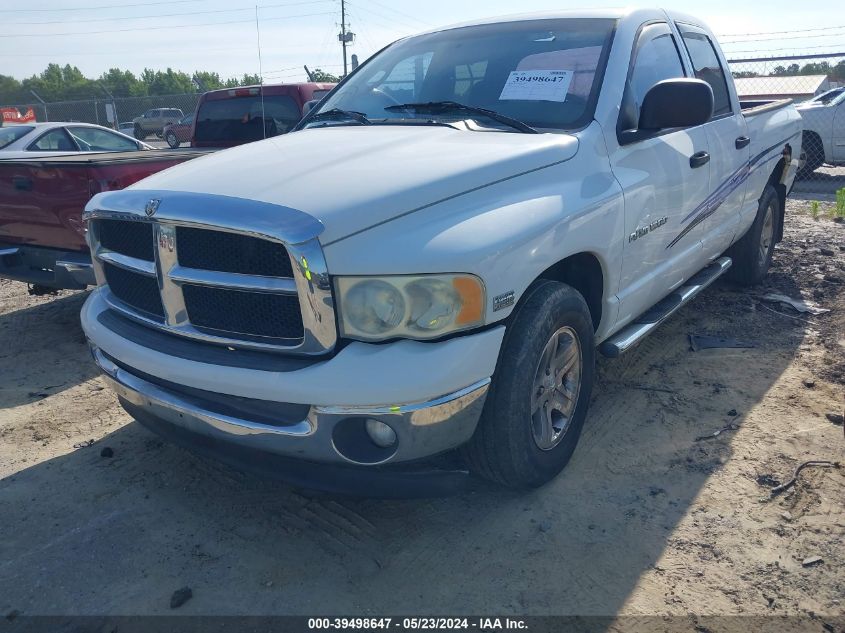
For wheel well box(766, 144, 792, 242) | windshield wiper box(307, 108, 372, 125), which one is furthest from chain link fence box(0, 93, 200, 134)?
windshield wiper box(307, 108, 372, 125)

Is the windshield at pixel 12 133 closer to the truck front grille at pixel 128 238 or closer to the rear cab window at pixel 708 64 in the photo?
the truck front grille at pixel 128 238

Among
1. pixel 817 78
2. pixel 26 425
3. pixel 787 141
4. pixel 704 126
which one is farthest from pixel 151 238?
pixel 817 78

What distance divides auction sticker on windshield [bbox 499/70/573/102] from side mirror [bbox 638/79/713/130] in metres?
0.40

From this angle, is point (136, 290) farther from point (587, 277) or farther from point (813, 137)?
point (813, 137)

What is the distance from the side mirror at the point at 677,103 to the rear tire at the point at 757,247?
8.32ft

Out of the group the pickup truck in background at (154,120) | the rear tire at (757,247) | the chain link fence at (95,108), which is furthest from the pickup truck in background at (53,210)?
the pickup truck in background at (154,120)

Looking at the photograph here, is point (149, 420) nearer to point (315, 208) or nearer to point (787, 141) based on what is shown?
point (315, 208)

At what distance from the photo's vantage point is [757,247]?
18.3ft

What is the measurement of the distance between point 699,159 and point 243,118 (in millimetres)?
5224

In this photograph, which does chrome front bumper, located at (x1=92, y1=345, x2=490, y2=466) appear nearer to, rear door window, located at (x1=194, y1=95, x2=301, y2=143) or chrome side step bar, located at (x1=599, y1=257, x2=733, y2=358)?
chrome side step bar, located at (x1=599, y1=257, x2=733, y2=358)

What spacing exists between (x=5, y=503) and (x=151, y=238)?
143 centimetres

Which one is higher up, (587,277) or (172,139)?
A: (587,277)

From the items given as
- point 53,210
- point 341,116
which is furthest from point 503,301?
point 53,210

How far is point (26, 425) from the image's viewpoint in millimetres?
3861
